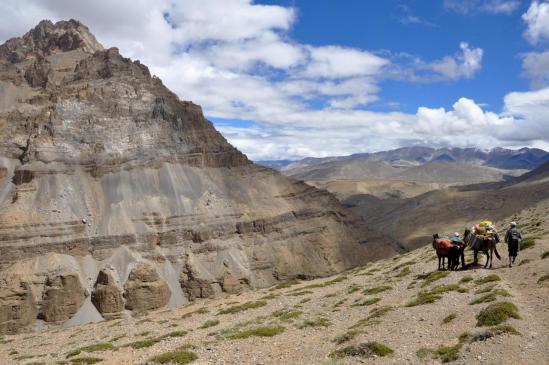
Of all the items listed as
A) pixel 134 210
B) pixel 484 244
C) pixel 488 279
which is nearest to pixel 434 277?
pixel 484 244

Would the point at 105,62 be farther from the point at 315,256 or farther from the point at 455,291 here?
the point at 455,291

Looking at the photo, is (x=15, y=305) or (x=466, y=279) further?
(x=15, y=305)

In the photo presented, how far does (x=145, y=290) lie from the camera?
83.8 meters

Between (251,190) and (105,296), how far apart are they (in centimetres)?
4881

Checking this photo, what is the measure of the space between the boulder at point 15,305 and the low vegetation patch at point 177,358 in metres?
64.2

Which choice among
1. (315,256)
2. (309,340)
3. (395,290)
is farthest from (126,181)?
(309,340)

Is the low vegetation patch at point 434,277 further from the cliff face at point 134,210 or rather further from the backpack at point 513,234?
the cliff face at point 134,210

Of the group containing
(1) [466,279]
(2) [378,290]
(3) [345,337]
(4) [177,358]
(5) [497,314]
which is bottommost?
(2) [378,290]

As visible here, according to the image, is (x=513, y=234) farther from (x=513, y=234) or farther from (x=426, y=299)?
(x=426, y=299)

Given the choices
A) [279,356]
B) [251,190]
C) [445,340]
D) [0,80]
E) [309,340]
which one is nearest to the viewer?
[445,340]

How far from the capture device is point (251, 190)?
11869 centimetres

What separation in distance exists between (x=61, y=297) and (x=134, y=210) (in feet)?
81.4

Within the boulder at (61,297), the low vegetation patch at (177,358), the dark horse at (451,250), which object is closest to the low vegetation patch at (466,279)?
the dark horse at (451,250)

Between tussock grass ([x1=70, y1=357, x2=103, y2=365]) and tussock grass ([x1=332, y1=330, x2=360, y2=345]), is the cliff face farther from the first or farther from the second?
tussock grass ([x1=332, y1=330, x2=360, y2=345])
